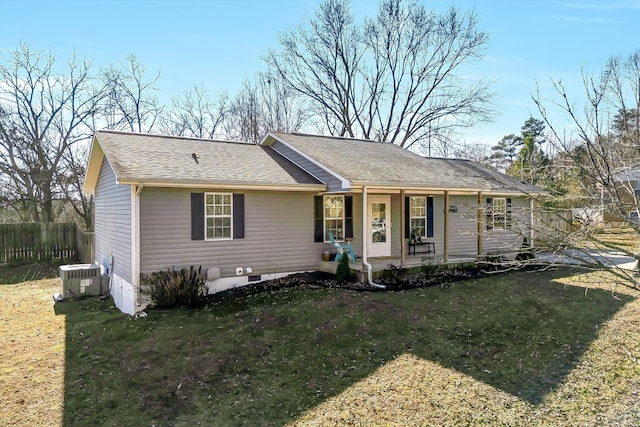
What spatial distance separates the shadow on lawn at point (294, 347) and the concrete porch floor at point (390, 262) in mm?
1329

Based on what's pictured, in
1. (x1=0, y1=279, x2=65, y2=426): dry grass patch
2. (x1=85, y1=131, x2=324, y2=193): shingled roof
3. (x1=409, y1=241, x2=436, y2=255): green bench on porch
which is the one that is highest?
(x1=85, y1=131, x2=324, y2=193): shingled roof

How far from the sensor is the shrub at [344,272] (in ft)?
33.7

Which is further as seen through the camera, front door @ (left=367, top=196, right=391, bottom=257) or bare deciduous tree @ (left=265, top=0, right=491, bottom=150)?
bare deciduous tree @ (left=265, top=0, right=491, bottom=150)

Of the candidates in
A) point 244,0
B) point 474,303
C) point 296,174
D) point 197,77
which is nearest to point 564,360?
point 474,303

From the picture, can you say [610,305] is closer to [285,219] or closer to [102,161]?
[285,219]

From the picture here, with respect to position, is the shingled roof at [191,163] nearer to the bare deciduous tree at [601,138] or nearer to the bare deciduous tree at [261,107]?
the bare deciduous tree at [601,138]

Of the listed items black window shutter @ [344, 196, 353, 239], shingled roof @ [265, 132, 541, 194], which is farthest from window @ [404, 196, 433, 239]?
black window shutter @ [344, 196, 353, 239]

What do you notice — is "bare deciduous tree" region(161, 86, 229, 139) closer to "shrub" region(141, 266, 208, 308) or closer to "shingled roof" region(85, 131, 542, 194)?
"shingled roof" region(85, 131, 542, 194)

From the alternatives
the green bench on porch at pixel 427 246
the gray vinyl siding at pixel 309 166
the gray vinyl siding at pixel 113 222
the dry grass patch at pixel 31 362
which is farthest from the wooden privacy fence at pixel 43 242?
the green bench on porch at pixel 427 246

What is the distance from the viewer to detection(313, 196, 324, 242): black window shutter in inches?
439

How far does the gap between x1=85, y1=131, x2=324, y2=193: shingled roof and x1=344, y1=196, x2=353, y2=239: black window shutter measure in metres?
1.32

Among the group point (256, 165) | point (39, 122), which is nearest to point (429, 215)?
point (256, 165)

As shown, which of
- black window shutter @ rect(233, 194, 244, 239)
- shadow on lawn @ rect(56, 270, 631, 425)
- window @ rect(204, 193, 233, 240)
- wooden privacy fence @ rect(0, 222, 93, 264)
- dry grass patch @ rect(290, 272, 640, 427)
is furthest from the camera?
wooden privacy fence @ rect(0, 222, 93, 264)

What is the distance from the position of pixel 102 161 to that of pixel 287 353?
8.71 meters
